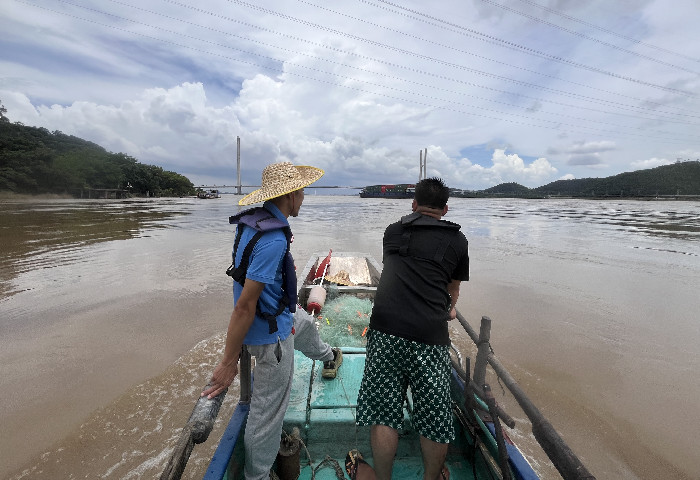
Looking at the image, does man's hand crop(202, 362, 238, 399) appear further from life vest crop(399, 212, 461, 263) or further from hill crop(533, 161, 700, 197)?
hill crop(533, 161, 700, 197)

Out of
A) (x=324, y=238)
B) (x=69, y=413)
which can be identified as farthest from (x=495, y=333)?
(x=324, y=238)

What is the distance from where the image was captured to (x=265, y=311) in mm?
1978

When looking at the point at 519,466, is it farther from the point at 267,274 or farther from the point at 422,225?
the point at 267,274

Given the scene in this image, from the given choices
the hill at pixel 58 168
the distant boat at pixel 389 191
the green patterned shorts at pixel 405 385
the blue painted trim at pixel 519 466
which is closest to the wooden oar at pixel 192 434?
the green patterned shorts at pixel 405 385

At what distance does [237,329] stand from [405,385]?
1.16 meters

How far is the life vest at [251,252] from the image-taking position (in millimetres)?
1816

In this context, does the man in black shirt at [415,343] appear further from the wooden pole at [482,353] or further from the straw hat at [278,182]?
the wooden pole at [482,353]

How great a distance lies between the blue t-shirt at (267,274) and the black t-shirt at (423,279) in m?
0.66

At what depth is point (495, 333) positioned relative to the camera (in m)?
7.12

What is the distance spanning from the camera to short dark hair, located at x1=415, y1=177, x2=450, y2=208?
2258 mm

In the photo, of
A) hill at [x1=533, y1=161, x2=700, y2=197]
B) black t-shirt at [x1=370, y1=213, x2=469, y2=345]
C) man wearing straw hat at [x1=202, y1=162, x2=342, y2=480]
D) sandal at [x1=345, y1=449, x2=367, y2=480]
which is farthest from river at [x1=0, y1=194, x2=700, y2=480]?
hill at [x1=533, y1=161, x2=700, y2=197]

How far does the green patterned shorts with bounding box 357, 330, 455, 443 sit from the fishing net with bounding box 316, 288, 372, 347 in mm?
2764

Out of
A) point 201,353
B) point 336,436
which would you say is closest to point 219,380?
point 336,436

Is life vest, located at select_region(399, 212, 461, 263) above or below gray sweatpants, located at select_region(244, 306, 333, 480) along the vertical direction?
above
